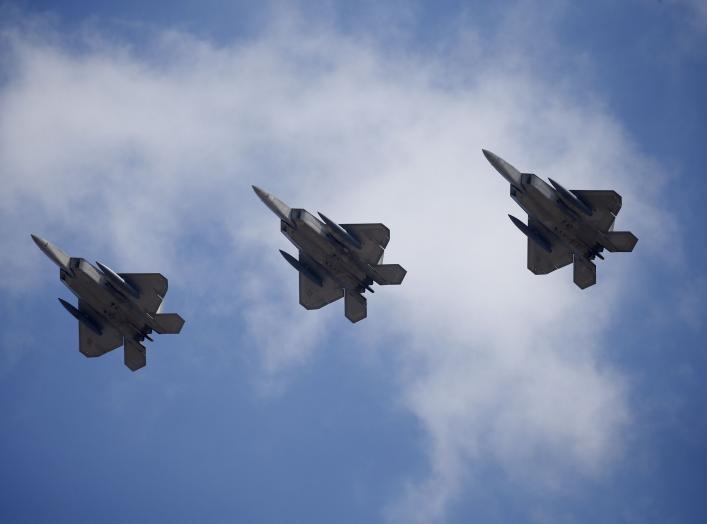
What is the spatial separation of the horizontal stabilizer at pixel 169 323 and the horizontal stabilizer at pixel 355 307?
10716mm

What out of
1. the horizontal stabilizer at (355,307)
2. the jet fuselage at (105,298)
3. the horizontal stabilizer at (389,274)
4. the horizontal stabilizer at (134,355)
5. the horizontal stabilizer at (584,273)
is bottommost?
the horizontal stabilizer at (134,355)

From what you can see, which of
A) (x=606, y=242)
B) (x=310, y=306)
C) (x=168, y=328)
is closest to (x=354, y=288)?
(x=310, y=306)

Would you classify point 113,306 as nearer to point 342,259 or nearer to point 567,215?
point 342,259

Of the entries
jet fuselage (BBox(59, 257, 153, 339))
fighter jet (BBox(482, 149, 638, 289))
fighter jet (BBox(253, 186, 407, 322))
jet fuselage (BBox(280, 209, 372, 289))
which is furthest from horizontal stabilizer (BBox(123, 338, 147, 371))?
fighter jet (BBox(482, 149, 638, 289))

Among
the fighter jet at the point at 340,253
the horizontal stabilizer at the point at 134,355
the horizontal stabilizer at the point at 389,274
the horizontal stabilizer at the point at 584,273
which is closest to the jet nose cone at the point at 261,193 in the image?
the fighter jet at the point at 340,253

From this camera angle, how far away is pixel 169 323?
63.7m

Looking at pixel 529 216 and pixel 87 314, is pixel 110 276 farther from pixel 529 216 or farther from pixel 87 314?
pixel 529 216

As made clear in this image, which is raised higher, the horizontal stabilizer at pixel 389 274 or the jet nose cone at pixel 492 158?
the jet nose cone at pixel 492 158

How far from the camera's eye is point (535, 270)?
6681 cm

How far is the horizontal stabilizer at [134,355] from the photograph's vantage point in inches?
2598

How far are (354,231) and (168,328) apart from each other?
43.6ft

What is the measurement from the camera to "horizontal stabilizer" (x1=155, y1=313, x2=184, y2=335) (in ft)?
209

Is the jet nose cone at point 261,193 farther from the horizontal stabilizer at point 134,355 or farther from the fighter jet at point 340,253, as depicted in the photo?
the horizontal stabilizer at point 134,355

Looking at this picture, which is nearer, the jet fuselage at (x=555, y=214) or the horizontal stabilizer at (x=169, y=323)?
the jet fuselage at (x=555, y=214)
